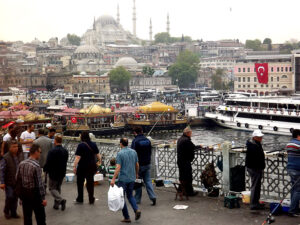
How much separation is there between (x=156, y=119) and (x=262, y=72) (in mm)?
31455

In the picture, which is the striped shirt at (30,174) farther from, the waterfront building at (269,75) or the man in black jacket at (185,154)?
the waterfront building at (269,75)

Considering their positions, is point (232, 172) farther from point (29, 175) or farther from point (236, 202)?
point (29, 175)

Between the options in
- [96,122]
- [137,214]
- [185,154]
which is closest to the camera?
[137,214]

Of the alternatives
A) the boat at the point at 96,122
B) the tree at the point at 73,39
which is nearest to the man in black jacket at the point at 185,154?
the boat at the point at 96,122

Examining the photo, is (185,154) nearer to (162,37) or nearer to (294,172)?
(294,172)

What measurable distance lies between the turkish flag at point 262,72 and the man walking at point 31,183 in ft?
193

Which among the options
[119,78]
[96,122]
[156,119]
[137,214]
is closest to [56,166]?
[137,214]

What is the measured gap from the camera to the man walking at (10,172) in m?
6.26

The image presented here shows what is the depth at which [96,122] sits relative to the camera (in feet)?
106

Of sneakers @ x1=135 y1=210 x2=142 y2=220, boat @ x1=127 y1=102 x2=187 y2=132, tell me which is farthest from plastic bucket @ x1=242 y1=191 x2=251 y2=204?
boat @ x1=127 y1=102 x2=187 y2=132

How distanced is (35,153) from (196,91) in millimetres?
65657

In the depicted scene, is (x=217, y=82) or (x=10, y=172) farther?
(x=217, y=82)

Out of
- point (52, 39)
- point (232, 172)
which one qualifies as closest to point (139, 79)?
point (52, 39)

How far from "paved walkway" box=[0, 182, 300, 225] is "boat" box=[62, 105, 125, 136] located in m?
23.6
